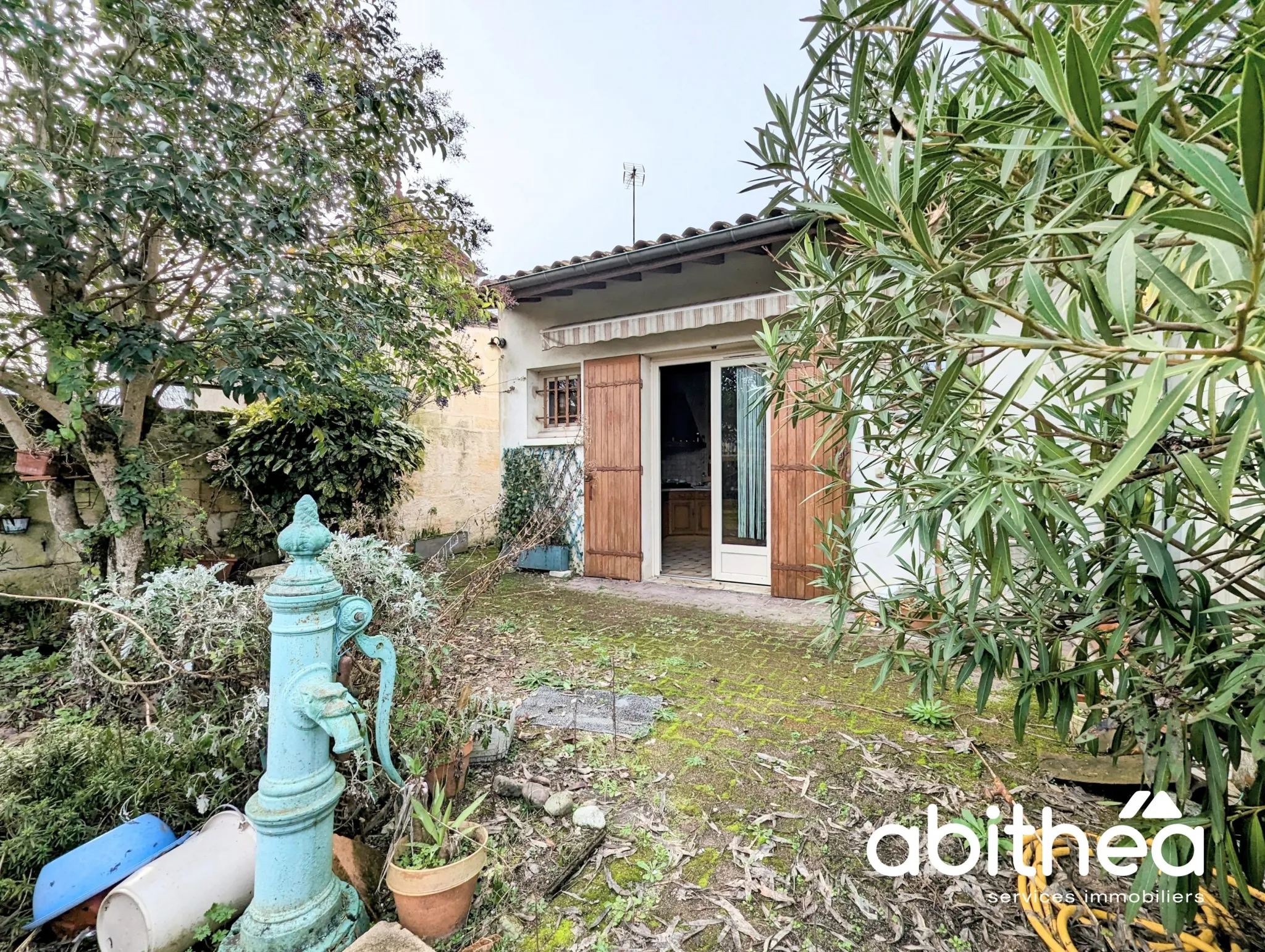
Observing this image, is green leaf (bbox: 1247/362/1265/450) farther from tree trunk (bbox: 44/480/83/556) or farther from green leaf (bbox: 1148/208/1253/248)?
tree trunk (bbox: 44/480/83/556)

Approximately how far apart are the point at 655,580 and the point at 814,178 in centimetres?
539

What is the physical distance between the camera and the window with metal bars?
289 inches

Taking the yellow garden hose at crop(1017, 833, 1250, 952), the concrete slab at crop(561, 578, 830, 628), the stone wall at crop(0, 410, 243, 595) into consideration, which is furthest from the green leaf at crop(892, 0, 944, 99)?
the stone wall at crop(0, 410, 243, 595)

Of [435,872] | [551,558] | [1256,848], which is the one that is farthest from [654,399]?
[1256,848]

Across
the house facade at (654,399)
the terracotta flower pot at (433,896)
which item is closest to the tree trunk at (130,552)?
the terracotta flower pot at (433,896)

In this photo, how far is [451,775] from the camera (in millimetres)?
2025

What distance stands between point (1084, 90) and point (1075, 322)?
308mm

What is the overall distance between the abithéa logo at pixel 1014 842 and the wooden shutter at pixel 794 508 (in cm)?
336

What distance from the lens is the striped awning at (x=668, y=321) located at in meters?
5.08

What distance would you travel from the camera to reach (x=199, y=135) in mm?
2906

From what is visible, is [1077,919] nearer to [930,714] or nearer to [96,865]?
[930,714]

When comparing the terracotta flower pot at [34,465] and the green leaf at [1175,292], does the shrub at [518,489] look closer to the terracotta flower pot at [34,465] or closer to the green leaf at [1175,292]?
the terracotta flower pot at [34,465]

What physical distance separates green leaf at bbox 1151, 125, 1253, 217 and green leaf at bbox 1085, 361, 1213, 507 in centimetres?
17

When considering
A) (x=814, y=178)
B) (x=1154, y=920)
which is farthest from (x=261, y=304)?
(x=1154, y=920)
